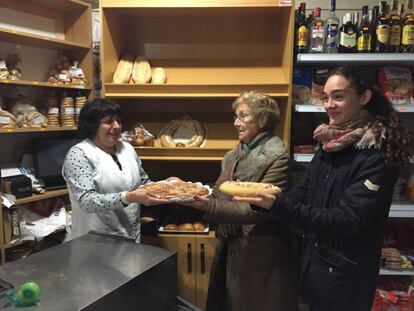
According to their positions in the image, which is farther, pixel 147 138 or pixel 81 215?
pixel 147 138

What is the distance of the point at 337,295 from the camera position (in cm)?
132

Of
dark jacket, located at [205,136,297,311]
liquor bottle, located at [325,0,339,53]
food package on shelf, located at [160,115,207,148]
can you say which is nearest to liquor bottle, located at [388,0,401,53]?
liquor bottle, located at [325,0,339,53]

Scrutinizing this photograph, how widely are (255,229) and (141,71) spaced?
4.60 ft

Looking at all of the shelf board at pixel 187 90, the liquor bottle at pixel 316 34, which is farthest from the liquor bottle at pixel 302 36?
the shelf board at pixel 187 90

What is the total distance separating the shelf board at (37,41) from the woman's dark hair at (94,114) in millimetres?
728

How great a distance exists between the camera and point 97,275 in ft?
3.82

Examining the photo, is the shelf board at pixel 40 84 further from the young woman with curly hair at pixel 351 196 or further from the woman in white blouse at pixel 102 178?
the young woman with curly hair at pixel 351 196

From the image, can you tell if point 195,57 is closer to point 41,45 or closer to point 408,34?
point 41,45

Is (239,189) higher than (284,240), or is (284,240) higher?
(239,189)

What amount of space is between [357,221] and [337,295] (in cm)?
31

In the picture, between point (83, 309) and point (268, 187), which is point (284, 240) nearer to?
point (268, 187)

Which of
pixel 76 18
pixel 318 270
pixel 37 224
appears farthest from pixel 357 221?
pixel 76 18

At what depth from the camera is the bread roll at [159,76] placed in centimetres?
249

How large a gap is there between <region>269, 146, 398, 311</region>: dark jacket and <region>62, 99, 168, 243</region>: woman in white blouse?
69cm
